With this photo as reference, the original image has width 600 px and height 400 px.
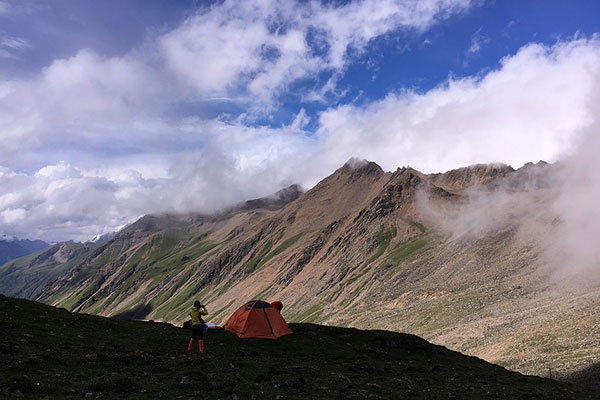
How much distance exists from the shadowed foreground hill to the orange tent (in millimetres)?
985

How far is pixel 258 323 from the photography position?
32812 mm

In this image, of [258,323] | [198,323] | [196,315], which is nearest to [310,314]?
[258,323]

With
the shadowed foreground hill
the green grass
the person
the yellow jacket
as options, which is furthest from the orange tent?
the green grass

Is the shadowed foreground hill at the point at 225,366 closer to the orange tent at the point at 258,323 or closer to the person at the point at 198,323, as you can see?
the person at the point at 198,323

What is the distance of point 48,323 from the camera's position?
29.3 meters

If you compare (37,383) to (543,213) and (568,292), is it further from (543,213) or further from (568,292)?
(543,213)

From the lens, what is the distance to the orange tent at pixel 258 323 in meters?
32.3

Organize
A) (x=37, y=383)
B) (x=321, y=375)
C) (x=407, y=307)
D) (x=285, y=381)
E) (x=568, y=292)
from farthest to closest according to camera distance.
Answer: (x=407, y=307)
(x=568, y=292)
(x=321, y=375)
(x=285, y=381)
(x=37, y=383)

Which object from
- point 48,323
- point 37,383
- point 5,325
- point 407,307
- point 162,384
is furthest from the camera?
point 407,307

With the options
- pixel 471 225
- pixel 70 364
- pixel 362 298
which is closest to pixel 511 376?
pixel 70 364

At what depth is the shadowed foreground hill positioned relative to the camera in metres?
17.9

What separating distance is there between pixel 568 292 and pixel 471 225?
97.7 meters

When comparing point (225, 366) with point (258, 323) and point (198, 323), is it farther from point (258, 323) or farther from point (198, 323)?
point (258, 323)

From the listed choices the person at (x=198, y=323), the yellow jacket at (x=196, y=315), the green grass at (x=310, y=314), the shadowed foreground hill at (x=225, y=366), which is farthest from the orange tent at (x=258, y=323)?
the green grass at (x=310, y=314)
